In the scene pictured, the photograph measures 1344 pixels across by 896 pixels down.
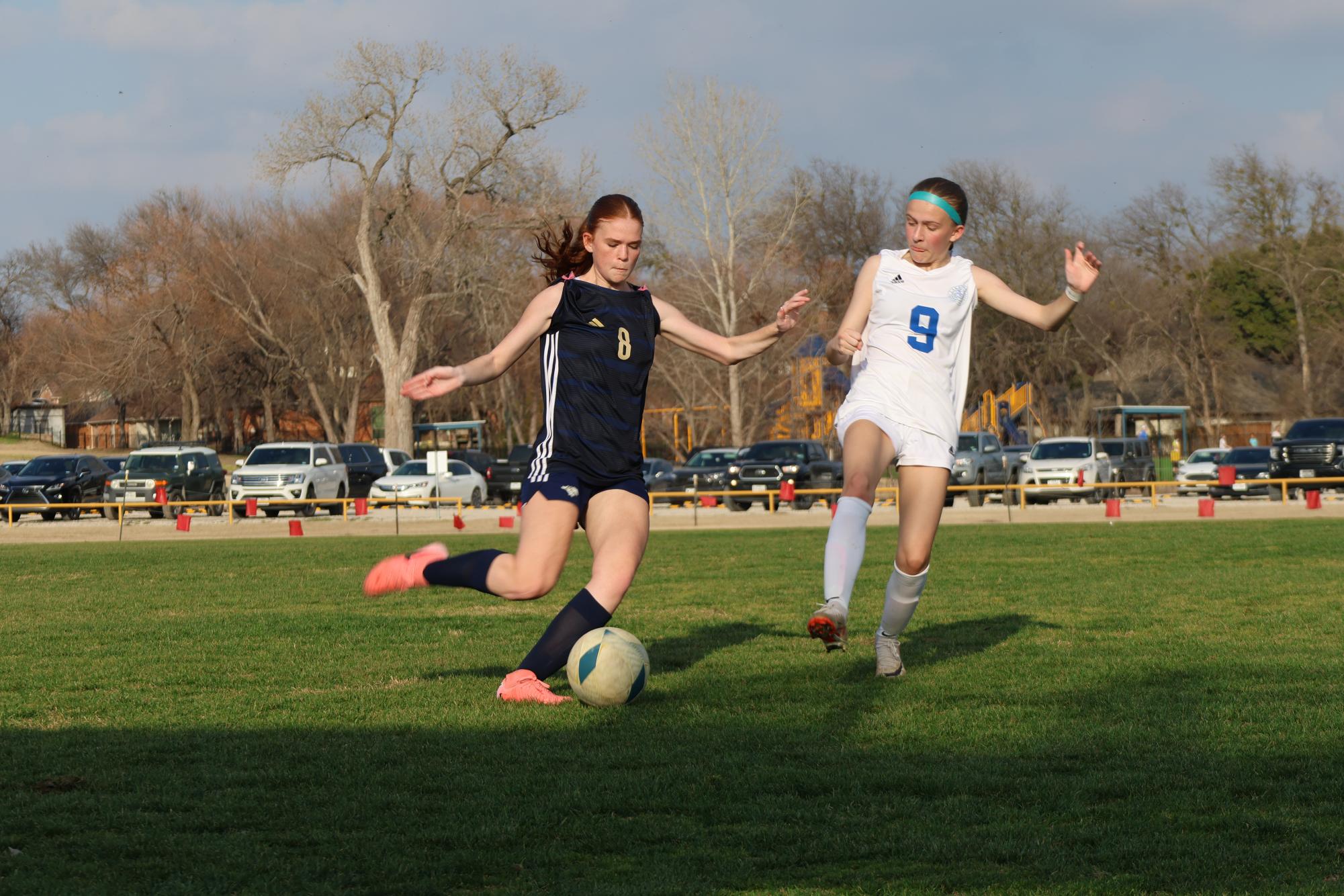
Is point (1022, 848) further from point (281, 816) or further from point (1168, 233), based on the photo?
point (1168, 233)

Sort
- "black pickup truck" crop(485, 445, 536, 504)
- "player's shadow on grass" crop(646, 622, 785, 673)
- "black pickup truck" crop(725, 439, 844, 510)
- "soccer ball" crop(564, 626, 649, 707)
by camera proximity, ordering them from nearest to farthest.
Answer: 1. "soccer ball" crop(564, 626, 649, 707)
2. "player's shadow on grass" crop(646, 622, 785, 673)
3. "black pickup truck" crop(725, 439, 844, 510)
4. "black pickup truck" crop(485, 445, 536, 504)

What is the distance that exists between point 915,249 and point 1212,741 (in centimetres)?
270

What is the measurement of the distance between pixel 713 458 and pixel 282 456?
11.3m

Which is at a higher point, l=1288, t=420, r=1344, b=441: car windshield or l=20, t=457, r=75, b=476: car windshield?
l=1288, t=420, r=1344, b=441: car windshield

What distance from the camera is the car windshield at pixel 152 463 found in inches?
1431

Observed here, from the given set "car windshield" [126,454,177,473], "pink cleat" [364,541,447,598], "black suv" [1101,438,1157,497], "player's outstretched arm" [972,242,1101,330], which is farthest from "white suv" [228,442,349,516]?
"player's outstretched arm" [972,242,1101,330]

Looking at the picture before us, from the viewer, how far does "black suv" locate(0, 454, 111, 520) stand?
34844 mm

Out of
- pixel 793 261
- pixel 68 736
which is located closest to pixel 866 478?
pixel 68 736

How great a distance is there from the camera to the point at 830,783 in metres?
4.72

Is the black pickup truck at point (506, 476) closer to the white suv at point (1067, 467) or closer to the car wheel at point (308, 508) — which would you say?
the car wheel at point (308, 508)

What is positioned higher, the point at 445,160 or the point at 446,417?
the point at 445,160

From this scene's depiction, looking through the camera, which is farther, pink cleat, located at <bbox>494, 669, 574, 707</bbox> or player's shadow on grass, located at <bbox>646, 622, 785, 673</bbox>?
player's shadow on grass, located at <bbox>646, 622, 785, 673</bbox>

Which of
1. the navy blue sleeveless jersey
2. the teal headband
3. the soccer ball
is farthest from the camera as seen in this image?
the teal headband

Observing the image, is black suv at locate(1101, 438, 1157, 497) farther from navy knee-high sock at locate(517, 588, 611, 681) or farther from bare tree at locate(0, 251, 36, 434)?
bare tree at locate(0, 251, 36, 434)
